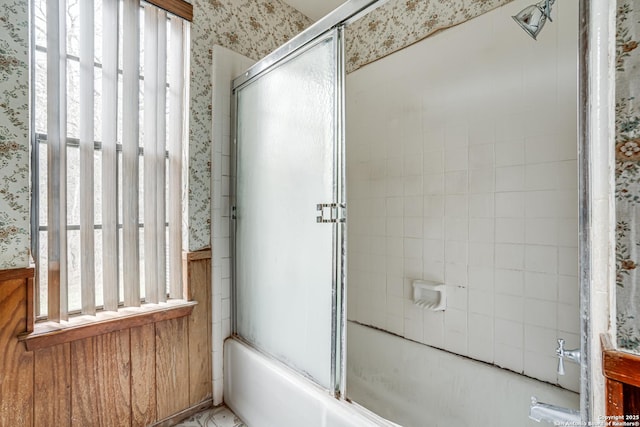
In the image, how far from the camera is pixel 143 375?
54.1 inches

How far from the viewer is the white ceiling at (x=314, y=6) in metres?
1.99

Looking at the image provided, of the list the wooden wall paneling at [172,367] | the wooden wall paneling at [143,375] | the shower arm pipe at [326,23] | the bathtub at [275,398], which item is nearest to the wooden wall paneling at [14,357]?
the wooden wall paneling at [143,375]

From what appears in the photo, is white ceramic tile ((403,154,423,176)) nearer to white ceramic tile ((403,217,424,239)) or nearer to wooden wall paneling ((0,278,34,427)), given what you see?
white ceramic tile ((403,217,424,239))

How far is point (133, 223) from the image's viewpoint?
137cm

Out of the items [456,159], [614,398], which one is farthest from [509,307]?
[614,398]

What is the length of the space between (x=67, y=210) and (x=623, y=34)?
68.9 inches

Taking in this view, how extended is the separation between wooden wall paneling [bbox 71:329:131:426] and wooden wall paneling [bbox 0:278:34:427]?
5.2 inches

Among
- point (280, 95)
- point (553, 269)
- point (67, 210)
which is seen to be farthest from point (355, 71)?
point (67, 210)

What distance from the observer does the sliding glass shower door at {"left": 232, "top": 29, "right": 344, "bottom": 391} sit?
3.62 ft

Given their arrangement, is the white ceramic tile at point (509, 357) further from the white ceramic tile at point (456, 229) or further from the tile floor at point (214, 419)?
the tile floor at point (214, 419)

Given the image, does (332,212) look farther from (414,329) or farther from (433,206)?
(414,329)

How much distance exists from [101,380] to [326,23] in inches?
68.4

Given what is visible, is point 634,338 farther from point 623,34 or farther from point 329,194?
point 329,194

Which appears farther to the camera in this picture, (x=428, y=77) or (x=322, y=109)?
(x=428, y=77)
